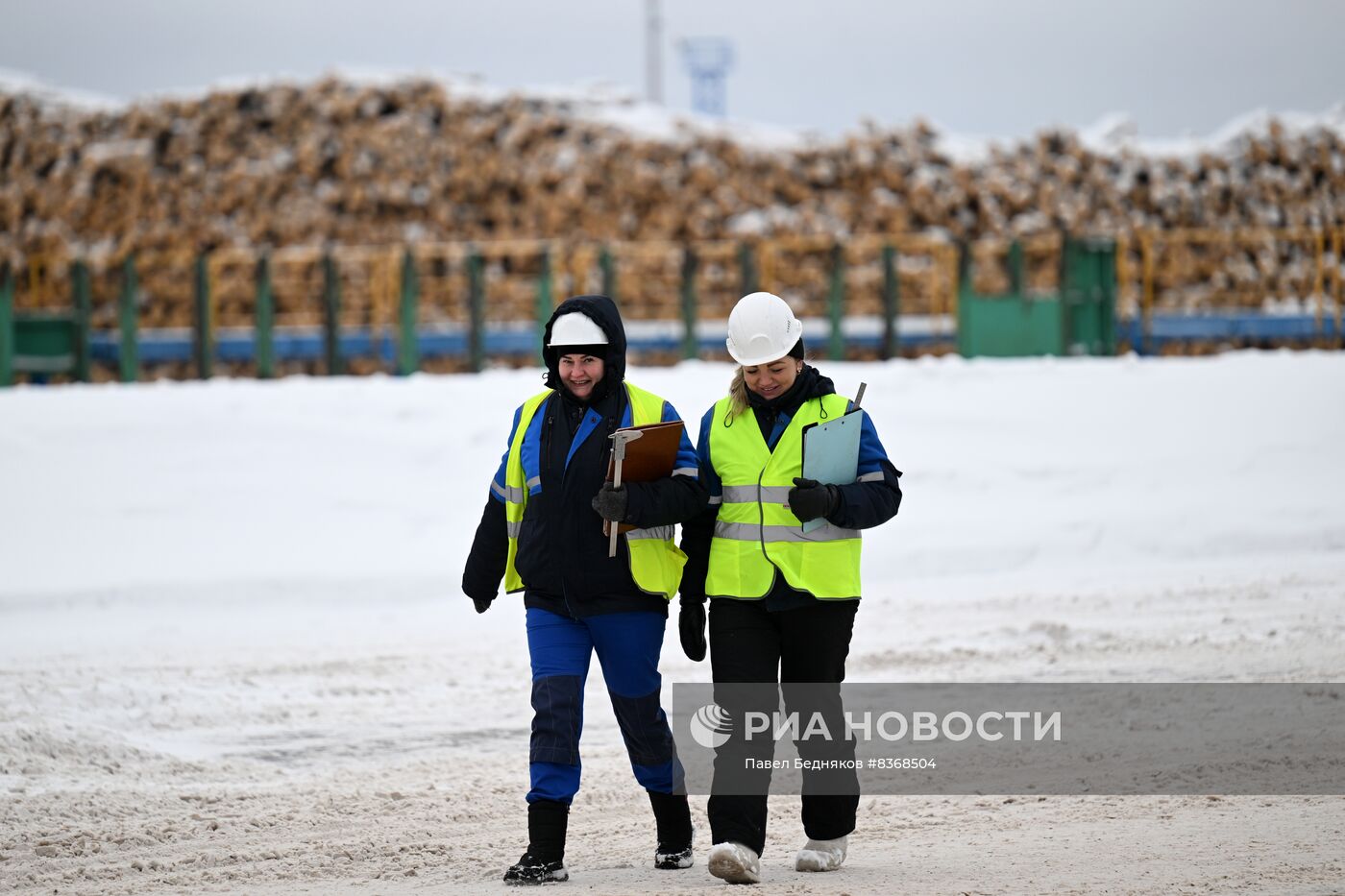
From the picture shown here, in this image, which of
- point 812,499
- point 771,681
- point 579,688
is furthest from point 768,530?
point 579,688

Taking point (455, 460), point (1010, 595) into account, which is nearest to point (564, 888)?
point (1010, 595)

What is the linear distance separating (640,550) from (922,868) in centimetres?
125

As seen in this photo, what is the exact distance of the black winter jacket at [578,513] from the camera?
16.8 ft

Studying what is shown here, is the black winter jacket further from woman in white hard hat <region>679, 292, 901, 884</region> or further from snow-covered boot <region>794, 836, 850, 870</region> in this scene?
snow-covered boot <region>794, 836, 850, 870</region>

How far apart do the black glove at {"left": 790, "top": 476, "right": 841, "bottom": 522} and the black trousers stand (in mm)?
290

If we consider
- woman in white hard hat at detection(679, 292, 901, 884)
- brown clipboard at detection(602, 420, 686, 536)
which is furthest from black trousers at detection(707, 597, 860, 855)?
brown clipboard at detection(602, 420, 686, 536)

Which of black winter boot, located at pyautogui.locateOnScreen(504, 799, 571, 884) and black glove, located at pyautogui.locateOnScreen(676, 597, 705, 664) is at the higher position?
black glove, located at pyautogui.locateOnScreen(676, 597, 705, 664)

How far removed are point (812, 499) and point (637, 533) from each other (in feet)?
1.72

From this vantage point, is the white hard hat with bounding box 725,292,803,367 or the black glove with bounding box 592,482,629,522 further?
the white hard hat with bounding box 725,292,803,367

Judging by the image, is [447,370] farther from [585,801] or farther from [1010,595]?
[585,801]

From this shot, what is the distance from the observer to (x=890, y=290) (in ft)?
67.4

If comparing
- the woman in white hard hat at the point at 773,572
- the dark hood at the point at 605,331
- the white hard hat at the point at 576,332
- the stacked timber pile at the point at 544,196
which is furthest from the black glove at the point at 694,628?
the stacked timber pile at the point at 544,196

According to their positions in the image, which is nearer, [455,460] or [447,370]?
[455,460]

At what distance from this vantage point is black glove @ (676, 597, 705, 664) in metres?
5.29
